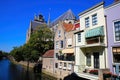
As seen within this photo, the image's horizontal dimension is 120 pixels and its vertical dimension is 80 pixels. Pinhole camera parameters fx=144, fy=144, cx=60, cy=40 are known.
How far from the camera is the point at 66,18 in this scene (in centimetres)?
6297

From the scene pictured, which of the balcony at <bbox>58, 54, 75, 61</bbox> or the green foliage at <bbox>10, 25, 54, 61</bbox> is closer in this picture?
the balcony at <bbox>58, 54, 75, 61</bbox>

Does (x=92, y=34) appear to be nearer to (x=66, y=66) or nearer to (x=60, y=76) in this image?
(x=66, y=66)

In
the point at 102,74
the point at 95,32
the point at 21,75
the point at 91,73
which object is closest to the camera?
the point at 102,74

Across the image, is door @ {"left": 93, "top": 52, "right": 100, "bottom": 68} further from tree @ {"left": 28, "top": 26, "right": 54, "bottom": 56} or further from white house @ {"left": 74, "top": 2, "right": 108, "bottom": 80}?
tree @ {"left": 28, "top": 26, "right": 54, "bottom": 56}

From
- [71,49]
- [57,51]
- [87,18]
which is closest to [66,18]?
[57,51]

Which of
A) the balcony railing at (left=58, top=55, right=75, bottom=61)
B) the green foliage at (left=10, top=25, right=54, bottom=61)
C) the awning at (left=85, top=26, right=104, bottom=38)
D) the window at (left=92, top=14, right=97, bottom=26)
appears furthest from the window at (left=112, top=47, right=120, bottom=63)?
the green foliage at (left=10, top=25, right=54, bottom=61)

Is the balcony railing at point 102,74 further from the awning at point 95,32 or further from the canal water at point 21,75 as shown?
the canal water at point 21,75

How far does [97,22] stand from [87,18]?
2776mm

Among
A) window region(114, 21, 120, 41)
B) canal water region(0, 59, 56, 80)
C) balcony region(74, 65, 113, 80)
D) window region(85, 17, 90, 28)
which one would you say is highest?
window region(85, 17, 90, 28)

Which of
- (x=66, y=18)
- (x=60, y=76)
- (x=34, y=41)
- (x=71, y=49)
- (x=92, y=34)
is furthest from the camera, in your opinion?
(x=66, y=18)

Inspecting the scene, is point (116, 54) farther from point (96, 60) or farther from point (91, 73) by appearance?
point (91, 73)

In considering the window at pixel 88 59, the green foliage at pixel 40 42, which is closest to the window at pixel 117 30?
the window at pixel 88 59

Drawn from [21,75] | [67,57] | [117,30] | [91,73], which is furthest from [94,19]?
[21,75]

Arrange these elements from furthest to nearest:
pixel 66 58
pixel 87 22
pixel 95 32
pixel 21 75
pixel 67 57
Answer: pixel 21 75
pixel 66 58
pixel 67 57
pixel 87 22
pixel 95 32
